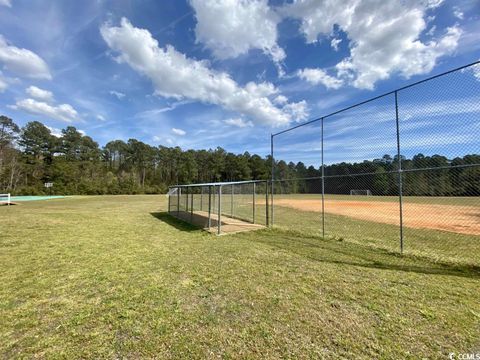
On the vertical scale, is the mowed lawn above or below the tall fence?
below

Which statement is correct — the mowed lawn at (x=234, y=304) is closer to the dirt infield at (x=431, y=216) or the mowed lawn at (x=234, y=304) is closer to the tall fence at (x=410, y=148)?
the tall fence at (x=410, y=148)

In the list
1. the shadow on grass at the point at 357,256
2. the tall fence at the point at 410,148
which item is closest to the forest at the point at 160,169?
the tall fence at the point at 410,148

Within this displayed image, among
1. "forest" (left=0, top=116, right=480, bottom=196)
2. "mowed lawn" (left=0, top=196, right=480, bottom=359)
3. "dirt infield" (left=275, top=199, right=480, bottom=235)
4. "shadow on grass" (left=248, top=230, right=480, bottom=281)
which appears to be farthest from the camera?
"dirt infield" (left=275, top=199, right=480, bottom=235)

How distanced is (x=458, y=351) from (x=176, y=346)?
8.94ft

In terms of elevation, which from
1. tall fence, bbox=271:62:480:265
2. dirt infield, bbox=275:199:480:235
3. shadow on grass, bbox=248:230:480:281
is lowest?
dirt infield, bbox=275:199:480:235

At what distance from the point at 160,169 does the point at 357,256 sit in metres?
66.0

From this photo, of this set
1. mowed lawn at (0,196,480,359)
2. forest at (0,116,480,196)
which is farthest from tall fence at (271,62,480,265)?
mowed lawn at (0,196,480,359)

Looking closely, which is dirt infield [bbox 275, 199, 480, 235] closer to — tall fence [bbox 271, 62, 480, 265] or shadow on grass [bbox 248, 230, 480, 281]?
tall fence [bbox 271, 62, 480, 265]

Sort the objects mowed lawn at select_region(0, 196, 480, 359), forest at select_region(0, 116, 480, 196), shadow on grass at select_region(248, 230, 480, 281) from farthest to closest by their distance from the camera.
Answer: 1. forest at select_region(0, 116, 480, 196)
2. shadow on grass at select_region(248, 230, 480, 281)
3. mowed lawn at select_region(0, 196, 480, 359)

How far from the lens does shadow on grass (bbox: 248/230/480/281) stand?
458 cm

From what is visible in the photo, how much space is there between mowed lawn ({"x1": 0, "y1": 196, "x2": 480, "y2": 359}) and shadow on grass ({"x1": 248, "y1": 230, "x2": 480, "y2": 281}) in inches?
1.7

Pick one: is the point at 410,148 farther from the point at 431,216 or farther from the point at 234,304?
the point at 431,216

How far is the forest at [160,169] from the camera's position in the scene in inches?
248

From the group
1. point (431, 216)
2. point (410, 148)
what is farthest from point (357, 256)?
point (431, 216)
